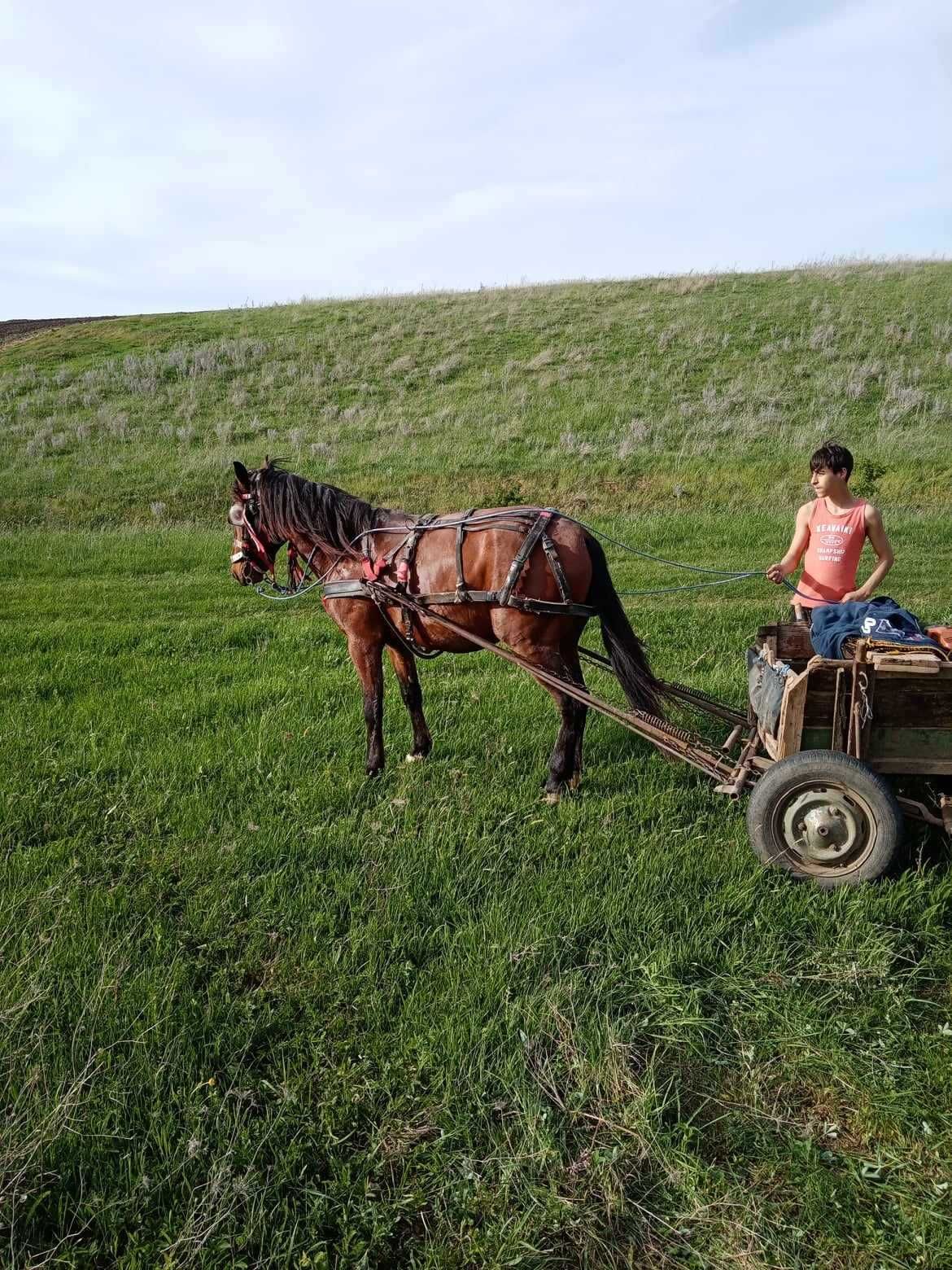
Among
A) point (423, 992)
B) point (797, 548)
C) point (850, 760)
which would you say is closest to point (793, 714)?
point (850, 760)

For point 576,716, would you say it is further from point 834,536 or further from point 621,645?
point 834,536

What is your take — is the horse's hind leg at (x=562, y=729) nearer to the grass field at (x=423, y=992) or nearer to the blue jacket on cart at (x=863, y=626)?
the grass field at (x=423, y=992)

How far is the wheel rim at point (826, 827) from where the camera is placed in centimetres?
391

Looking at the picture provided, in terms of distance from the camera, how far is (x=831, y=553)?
5.07m

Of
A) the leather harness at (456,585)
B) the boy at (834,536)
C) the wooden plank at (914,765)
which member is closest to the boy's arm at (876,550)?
the boy at (834,536)

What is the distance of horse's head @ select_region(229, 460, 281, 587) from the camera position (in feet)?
19.6

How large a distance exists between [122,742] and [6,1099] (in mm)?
3490

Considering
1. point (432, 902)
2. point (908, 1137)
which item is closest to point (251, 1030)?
point (432, 902)

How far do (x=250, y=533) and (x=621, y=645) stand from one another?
9.62ft

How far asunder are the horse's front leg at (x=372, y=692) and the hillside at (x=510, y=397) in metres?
11.1

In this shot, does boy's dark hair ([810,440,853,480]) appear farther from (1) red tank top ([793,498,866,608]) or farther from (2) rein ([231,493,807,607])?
(2) rein ([231,493,807,607])

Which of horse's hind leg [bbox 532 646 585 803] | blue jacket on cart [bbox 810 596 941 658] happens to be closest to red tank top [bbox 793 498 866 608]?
blue jacket on cart [bbox 810 596 941 658]

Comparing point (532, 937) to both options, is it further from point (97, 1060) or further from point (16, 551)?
point (16, 551)

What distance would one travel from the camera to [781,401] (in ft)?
76.5
